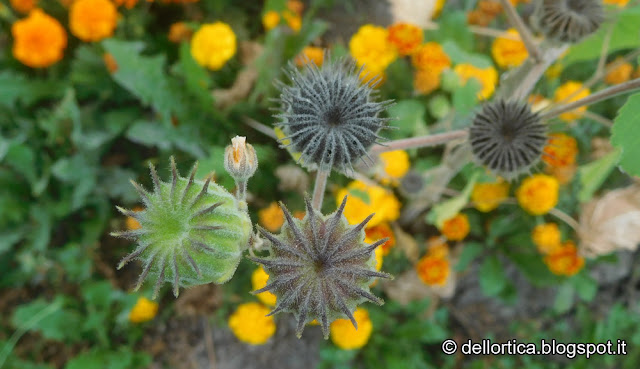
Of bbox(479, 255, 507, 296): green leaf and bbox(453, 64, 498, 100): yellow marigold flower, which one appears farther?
bbox(479, 255, 507, 296): green leaf

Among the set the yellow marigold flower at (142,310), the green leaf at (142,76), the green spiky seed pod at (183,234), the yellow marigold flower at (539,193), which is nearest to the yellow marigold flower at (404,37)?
the yellow marigold flower at (539,193)

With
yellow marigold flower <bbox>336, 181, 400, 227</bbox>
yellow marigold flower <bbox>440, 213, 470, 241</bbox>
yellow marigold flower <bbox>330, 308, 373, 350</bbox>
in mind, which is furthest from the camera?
yellow marigold flower <bbox>440, 213, 470, 241</bbox>

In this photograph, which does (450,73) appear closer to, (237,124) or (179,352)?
(237,124)

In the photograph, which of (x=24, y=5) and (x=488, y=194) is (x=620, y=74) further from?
(x=24, y=5)

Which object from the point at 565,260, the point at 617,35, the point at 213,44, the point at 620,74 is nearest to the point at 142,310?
the point at 213,44

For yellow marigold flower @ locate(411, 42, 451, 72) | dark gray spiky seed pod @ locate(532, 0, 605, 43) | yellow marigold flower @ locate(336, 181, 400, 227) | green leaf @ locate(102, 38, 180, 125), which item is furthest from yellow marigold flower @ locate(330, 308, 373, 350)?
dark gray spiky seed pod @ locate(532, 0, 605, 43)

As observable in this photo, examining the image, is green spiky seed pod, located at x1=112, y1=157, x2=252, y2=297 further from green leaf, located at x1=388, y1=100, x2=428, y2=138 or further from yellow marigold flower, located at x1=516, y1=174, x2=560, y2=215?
yellow marigold flower, located at x1=516, y1=174, x2=560, y2=215

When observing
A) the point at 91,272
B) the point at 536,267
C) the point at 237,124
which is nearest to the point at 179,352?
the point at 91,272
